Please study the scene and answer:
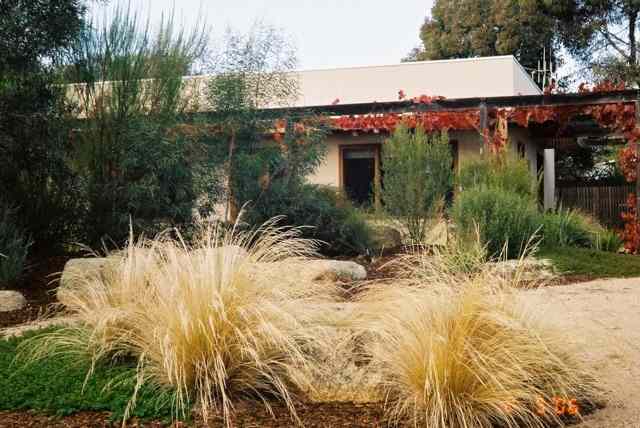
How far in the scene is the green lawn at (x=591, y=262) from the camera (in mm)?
8508

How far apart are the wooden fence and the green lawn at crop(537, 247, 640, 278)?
6.07m

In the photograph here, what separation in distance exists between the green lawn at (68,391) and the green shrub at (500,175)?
6.73 metres

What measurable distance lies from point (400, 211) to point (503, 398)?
665 centimetres

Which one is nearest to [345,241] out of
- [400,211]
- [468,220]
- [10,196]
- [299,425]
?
[400,211]

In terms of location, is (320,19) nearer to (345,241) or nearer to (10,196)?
(345,241)

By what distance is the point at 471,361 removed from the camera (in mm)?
3557

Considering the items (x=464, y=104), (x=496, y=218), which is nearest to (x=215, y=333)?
(x=496, y=218)

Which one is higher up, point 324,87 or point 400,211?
point 324,87

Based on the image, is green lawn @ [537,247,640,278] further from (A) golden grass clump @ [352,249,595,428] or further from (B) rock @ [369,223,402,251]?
(A) golden grass clump @ [352,249,595,428]

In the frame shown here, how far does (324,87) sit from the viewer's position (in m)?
15.6

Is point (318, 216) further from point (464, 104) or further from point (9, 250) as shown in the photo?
point (464, 104)

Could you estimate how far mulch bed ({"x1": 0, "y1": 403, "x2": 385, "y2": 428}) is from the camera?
11.5 feet
